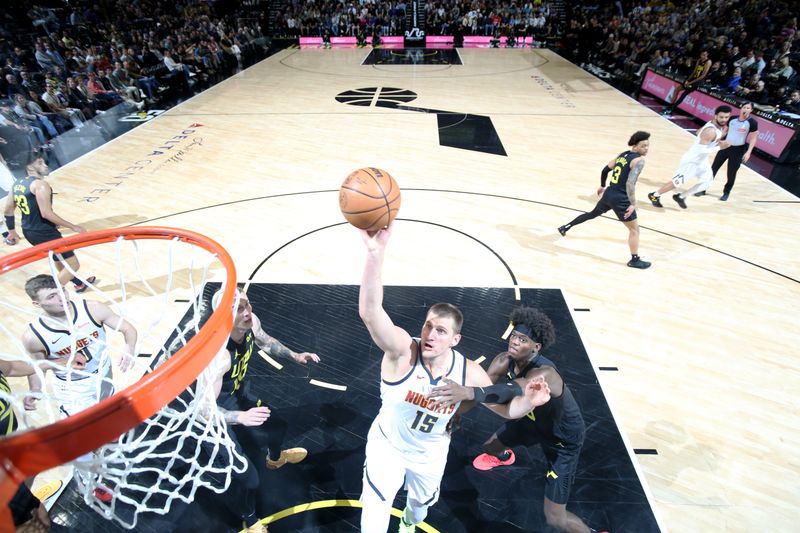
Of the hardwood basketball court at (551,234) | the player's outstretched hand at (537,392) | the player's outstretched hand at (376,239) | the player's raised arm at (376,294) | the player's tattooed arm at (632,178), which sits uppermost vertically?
the player's outstretched hand at (376,239)

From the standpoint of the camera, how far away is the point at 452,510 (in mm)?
3143

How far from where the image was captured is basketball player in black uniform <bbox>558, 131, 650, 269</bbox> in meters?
5.13

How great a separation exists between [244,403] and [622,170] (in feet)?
15.7

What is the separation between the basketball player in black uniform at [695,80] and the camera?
11.3 meters

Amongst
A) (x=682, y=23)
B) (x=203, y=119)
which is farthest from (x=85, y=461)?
(x=682, y=23)

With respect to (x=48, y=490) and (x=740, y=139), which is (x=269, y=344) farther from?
(x=740, y=139)

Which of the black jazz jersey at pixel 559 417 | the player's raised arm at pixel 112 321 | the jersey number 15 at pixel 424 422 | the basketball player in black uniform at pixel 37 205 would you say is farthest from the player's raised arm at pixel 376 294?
the basketball player in black uniform at pixel 37 205

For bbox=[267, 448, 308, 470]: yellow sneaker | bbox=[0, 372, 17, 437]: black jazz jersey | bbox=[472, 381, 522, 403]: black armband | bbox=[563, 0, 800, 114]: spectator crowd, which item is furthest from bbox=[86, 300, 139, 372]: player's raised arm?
bbox=[563, 0, 800, 114]: spectator crowd

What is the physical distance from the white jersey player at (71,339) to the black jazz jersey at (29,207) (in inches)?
97.6

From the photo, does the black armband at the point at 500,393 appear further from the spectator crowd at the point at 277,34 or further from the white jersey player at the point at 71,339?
the spectator crowd at the point at 277,34

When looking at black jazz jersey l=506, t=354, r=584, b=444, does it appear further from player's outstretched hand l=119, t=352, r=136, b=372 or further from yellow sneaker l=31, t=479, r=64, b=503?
yellow sneaker l=31, t=479, r=64, b=503

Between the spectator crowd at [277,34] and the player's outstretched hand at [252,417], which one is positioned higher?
the spectator crowd at [277,34]

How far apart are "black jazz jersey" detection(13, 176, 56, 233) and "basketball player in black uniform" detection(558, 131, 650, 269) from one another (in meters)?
6.43

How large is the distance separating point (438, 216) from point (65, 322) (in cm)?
499
